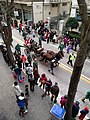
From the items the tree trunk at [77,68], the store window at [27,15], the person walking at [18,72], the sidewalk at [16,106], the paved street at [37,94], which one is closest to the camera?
the tree trunk at [77,68]

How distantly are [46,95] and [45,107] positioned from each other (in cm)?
103

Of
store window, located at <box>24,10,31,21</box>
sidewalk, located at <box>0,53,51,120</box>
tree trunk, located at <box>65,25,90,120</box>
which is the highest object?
store window, located at <box>24,10,31,21</box>

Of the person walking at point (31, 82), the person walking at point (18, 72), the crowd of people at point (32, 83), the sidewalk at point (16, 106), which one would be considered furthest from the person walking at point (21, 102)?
the person walking at point (18, 72)

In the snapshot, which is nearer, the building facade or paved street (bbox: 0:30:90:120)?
paved street (bbox: 0:30:90:120)

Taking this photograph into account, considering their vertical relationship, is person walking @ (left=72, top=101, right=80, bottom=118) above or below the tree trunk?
below

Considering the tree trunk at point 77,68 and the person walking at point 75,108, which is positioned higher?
the tree trunk at point 77,68

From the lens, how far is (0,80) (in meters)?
11.6

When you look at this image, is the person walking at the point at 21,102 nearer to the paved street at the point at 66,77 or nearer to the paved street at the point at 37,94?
the paved street at the point at 37,94

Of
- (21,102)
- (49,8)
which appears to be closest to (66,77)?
(21,102)

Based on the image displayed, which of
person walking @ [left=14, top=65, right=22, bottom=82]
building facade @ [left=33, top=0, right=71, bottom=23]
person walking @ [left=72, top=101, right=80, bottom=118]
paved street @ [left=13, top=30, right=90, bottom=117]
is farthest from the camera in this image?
building facade @ [left=33, top=0, right=71, bottom=23]

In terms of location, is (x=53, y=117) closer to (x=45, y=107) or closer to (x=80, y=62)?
(x=45, y=107)

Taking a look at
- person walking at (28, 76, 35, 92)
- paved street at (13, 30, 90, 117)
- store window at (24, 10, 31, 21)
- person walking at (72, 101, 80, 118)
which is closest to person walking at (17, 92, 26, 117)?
person walking at (28, 76, 35, 92)

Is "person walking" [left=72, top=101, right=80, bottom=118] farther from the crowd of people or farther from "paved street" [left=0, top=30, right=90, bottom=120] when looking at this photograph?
"paved street" [left=0, top=30, right=90, bottom=120]

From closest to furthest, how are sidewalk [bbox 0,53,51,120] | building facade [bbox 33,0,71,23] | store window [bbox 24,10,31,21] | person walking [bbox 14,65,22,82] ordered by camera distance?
sidewalk [bbox 0,53,51,120], person walking [bbox 14,65,22,82], building facade [bbox 33,0,71,23], store window [bbox 24,10,31,21]
